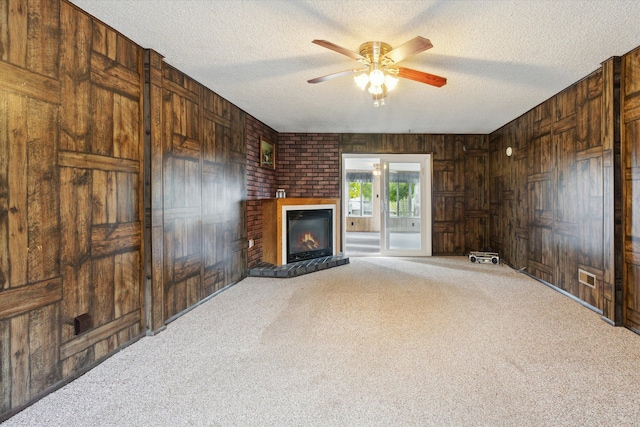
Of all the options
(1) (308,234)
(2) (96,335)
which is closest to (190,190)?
(2) (96,335)

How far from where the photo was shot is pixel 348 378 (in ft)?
6.20

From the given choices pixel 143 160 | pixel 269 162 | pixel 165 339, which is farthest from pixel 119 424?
pixel 269 162

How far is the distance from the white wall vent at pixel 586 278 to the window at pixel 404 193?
3160 mm

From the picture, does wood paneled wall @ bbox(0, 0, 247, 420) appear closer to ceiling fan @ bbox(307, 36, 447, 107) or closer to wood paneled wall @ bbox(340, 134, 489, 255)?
ceiling fan @ bbox(307, 36, 447, 107)

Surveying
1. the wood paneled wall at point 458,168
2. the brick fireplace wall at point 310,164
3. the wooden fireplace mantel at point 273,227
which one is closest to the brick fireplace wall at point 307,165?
the brick fireplace wall at point 310,164

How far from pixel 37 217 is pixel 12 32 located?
1002mm

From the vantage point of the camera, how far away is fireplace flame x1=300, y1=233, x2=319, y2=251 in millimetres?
5102

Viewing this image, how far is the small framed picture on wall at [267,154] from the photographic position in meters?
5.11

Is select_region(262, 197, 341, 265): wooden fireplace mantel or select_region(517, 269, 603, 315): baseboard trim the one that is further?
select_region(262, 197, 341, 265): wooden fireplace mantel

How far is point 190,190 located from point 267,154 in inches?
94.9

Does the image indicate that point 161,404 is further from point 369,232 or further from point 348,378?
point 369,232

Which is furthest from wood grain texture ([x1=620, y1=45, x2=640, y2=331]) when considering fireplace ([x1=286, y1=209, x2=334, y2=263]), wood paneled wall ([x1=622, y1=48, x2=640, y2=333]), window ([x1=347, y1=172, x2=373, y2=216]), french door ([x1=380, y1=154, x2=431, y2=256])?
window ([x1=347, y1=172, x2=373, y2=216])

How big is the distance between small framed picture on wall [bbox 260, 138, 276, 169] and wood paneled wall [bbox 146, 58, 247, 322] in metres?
0.86

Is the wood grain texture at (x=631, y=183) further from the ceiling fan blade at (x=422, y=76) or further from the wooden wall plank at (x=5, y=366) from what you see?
the wooden wall plank at (x=5, y=366)
